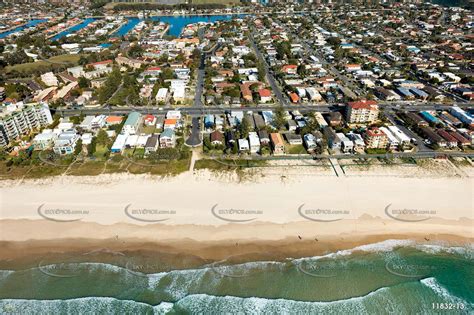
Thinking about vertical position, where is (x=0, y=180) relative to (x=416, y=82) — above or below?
below

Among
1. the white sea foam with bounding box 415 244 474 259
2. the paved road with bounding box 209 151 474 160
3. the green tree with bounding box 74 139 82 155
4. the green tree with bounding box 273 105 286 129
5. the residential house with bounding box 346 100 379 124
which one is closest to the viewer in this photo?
the white sea foam with bounding box 415 244 474 259

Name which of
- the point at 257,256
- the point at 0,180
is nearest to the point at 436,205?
the point at 257,256

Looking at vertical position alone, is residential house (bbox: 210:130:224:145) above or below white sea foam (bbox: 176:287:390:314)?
above

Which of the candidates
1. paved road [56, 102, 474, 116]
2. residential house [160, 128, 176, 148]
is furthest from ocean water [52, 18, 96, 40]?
residential house [160, 128, 176, 148]

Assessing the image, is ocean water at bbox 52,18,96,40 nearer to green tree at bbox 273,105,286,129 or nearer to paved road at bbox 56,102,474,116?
paved road at bbox 56,102,474,116

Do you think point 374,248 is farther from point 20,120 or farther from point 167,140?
point 20,120

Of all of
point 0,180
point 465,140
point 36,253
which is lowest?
point 36,253

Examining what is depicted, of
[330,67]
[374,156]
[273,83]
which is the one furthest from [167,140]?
[330,67]

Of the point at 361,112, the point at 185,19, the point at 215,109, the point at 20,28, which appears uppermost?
the point at 185,19

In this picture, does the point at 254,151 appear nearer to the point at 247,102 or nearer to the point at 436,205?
the point at 247,102
